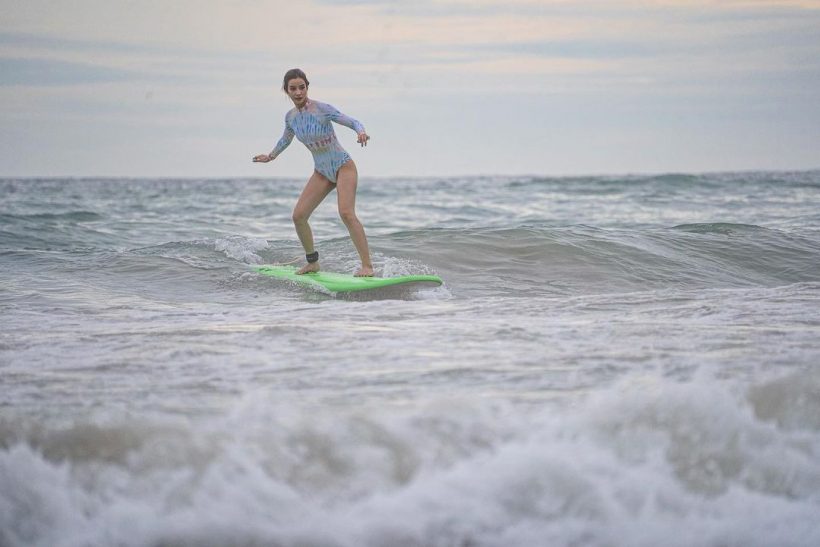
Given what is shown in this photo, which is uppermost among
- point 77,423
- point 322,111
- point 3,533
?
point 322,111

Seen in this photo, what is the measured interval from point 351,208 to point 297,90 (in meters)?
1.25

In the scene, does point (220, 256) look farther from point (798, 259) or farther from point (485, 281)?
point (798, 259)

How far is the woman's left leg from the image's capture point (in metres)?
8.06

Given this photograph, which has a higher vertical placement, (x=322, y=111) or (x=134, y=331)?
(x=322, y=111)

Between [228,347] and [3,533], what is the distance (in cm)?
200

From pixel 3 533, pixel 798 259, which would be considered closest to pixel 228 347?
pixel 3 533

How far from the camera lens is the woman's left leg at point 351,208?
317 inches

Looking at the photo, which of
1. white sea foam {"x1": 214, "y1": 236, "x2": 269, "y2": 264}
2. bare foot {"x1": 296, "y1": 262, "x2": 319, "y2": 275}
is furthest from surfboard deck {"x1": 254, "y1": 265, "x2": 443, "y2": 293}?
white sea foam {"x1": 214, "y1": 236, "x2": 269, "y2": 264}

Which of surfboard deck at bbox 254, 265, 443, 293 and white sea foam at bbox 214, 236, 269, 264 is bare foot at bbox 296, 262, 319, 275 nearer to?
surfboard deck at bbox 254, 265, 443, 293

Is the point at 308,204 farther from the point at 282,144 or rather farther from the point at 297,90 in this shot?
the point at 297,90

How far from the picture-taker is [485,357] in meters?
4.54

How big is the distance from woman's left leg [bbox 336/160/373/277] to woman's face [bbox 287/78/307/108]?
30.3 inches

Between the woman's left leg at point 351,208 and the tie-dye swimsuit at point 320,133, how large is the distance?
11cm

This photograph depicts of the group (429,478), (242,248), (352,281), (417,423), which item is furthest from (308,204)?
(429,478)
